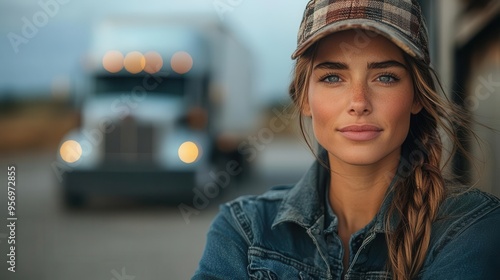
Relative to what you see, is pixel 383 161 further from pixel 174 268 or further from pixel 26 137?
pixel 26 137

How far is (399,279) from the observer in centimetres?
203

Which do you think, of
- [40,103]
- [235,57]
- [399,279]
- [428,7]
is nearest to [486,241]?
[399,279]

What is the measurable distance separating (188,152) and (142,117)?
100cm

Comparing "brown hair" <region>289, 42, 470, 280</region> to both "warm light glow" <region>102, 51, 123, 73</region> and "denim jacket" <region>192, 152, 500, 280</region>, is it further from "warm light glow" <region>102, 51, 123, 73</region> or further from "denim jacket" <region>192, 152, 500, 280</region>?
"warm light glow" <region>102, 51, 123, 73</region>

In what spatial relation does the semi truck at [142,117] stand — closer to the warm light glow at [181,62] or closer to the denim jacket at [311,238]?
the warm light glow at [181,62]

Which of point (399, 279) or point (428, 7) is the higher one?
point (428, 7)

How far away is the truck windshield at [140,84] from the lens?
11.5 metres

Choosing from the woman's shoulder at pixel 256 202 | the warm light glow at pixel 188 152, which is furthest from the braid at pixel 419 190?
the warm light glow at pixel 188 152

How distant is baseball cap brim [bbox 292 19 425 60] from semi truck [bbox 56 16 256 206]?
8975 mm

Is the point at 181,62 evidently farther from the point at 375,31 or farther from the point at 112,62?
the point at 375,31

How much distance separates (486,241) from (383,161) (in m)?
0.45

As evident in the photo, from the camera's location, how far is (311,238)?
2.23m

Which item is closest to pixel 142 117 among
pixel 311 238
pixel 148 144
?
pixel 148 144

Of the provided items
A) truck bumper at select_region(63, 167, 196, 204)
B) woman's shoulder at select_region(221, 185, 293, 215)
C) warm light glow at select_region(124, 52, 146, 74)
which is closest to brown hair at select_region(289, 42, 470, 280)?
woman's shoulder at select_region(221, 185, 293, 215)
